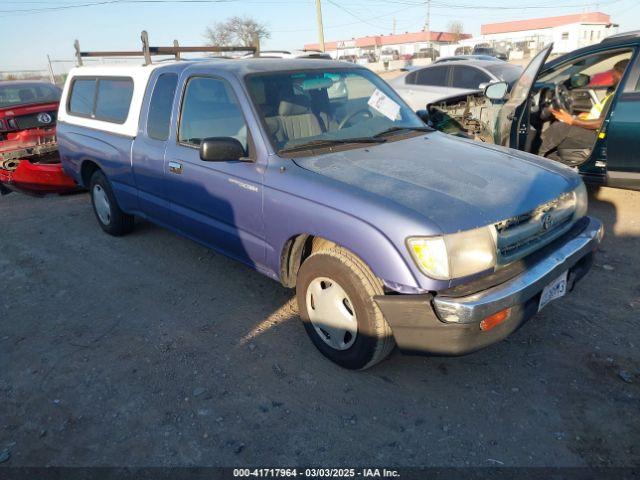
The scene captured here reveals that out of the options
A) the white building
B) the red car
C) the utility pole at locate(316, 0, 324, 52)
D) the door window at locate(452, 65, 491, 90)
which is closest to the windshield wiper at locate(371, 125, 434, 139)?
the red car

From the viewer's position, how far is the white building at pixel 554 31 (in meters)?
49.9

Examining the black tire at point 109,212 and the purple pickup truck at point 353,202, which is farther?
the black tire at point 109,212

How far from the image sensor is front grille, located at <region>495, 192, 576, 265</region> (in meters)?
2.49

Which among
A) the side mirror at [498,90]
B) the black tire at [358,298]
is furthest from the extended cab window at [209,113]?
the side mirror at [498,90]

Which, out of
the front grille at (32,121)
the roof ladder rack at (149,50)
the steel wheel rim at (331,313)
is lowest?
the steel wheel rim at (331,313)

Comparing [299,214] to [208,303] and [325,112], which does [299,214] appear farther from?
[208,303]

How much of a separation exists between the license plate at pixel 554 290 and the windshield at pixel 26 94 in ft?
25.8

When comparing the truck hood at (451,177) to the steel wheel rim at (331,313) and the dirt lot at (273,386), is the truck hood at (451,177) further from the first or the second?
the dirt lot at (273,386)

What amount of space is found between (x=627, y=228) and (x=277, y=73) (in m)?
3.86

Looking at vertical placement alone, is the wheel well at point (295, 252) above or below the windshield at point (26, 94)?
below

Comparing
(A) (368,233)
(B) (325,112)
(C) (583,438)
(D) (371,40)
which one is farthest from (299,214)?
(D) (371,40)

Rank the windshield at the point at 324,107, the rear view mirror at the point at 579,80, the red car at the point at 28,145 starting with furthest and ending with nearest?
the red car at the point at 28,145 < the rear view mirror at the point at 579,80 < the windshield at the point at 324,107

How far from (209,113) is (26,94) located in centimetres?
610

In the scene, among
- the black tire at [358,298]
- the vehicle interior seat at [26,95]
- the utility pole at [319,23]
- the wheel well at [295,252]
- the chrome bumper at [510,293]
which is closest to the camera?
the chrome bumper at [510,293]
